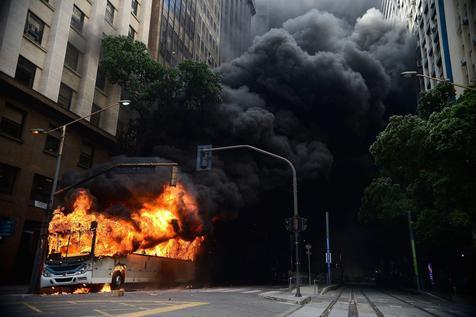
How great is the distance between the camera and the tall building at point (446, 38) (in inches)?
1235

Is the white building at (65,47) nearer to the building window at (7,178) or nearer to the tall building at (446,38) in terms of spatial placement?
the building window at (7,178)

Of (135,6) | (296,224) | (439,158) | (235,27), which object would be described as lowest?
(296,224)

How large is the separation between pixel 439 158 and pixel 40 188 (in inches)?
938

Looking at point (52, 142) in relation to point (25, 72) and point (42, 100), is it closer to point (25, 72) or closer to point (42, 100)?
point (42, 100)

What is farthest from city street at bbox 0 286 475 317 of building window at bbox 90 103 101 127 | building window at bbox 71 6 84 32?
building window at bbox 71 6 84 32

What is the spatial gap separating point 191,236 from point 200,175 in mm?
5669

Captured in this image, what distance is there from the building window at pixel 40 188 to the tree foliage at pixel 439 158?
21249 millimetres

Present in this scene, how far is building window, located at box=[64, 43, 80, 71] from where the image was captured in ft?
Result: 93.5

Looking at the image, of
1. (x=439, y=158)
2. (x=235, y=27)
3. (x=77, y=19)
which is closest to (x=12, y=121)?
(x=77, y=19)

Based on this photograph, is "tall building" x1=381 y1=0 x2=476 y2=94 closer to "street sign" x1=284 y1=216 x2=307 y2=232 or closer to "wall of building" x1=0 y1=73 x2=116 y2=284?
"street sign" x1=284 y1=216 x2=307 y2=232

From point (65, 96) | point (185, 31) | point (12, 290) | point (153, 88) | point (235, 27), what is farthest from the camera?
point (235, 27)

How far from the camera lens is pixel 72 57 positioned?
29.1 m

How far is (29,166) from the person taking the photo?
24078 millimetres

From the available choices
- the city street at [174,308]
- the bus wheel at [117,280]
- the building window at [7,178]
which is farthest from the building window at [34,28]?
the city street at [174,308]
